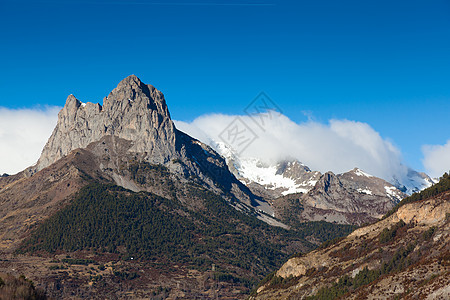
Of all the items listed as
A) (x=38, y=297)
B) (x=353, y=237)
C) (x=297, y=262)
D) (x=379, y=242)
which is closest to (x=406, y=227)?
(x=379, y=242)

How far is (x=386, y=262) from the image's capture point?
146750 millimetres

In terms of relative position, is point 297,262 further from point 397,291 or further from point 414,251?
point 397,291

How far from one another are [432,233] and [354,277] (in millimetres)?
→ 24759

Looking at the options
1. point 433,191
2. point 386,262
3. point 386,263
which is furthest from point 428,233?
point 433,191

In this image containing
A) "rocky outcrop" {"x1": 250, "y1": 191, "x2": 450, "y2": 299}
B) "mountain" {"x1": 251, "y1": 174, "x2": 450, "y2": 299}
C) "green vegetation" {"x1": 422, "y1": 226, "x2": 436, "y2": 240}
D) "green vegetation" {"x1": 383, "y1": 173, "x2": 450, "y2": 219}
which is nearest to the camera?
"rocky outcrop" {"x1": 250, "y1": 191, "x2": 450, "y2": 299}

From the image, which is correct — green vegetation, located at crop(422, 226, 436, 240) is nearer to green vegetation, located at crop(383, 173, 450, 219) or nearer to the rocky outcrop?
the rocky outcrop

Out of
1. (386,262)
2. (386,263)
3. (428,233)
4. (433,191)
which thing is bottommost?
(386,263)

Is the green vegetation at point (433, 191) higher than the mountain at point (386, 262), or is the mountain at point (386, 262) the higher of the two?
the green vegetation at point (433, 191)

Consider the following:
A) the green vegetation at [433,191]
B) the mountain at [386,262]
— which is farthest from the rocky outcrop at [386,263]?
the green vegetation at [433,191]

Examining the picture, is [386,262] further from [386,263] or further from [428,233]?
[428,233]

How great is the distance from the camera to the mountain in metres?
119

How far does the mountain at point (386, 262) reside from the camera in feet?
391

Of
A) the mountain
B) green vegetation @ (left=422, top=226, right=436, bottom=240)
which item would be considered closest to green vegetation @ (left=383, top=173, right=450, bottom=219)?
the mountain

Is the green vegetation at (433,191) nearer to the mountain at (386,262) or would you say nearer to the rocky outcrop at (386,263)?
the mountain at (386,262)
